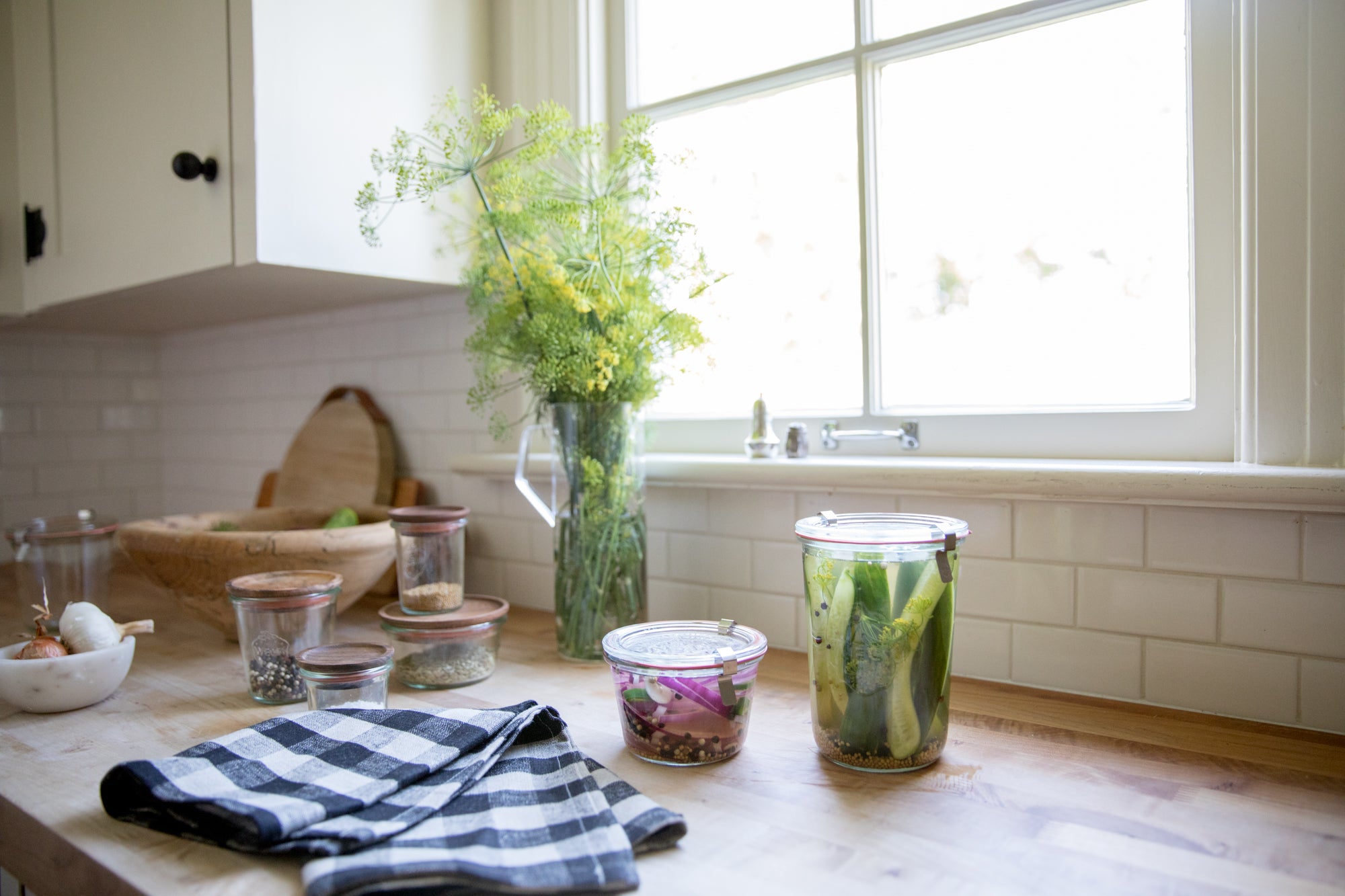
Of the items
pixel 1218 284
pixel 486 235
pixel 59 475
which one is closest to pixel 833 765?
pixel 1218 284

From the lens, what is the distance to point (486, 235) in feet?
4.38

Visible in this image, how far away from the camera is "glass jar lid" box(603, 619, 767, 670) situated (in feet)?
2.73

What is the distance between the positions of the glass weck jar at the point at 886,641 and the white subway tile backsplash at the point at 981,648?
0.90 ft

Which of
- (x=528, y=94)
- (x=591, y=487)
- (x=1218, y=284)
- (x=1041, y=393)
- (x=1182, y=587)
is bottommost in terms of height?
(x=1182, y=587)

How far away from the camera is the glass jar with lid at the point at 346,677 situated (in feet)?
3.05

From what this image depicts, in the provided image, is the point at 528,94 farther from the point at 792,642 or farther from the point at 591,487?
the point at 792,642

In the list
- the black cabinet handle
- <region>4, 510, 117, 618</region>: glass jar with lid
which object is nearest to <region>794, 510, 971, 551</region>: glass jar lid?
<region>4, 510, 117, 618</region>: glass jar with lid

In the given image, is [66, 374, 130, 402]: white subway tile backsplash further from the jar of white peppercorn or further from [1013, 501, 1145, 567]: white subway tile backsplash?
[1013, 501, 1145, 567]: white subway tile backsplash

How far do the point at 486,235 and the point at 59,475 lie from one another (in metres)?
1.48

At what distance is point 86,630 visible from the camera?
1.03 metres

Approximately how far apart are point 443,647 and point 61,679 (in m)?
0.41

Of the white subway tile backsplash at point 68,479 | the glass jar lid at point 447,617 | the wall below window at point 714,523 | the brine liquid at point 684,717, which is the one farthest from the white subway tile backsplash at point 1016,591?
the white subway tile backsplash at point 68,479

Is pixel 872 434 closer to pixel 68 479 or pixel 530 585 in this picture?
pixel 530 585

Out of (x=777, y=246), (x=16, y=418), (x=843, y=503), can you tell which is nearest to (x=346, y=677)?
(x=843, y=503)
